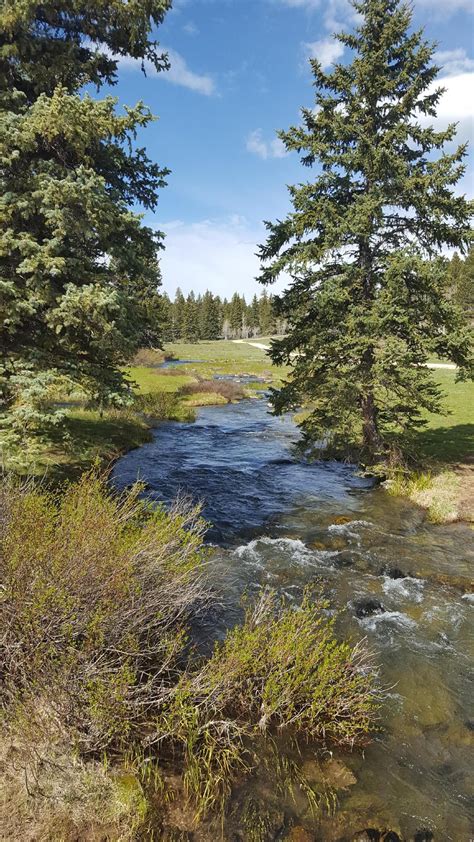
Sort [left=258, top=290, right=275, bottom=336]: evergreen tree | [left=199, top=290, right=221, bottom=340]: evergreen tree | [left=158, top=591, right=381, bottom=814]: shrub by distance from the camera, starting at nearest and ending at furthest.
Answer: [left=158, top=591, right=381, bottom=814]: shrub, [left=199, top=290, right=221, bottom=340]: evergreen tree, [left=258, top=290, right=275, bottom=336]: evergreen tree

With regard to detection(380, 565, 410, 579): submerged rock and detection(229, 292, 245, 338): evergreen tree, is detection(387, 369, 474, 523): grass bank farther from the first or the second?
detection(229, 292, 245, 338): evergreen tree

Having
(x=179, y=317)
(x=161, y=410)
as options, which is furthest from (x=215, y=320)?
(x=161, y=410)

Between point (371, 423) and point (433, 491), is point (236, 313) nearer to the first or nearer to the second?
point (371, 423)

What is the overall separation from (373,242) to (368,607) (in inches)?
446

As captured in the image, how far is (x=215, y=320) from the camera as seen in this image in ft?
458

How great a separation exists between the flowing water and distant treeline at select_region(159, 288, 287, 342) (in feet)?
350

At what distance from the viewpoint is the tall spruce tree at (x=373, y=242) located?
41.2 ft

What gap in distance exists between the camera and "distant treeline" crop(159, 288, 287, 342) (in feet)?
429

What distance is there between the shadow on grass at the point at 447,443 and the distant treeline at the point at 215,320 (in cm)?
10079

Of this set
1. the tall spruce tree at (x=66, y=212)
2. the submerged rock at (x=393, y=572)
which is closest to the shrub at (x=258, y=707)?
the submerged rock at (x=393, y=572)

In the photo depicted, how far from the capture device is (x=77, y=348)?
33.1ft

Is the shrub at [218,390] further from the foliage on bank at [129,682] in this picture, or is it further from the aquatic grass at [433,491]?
the foliage on bank at [129,682]

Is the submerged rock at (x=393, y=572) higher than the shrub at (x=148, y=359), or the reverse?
the shrub at (x=148, y=359)

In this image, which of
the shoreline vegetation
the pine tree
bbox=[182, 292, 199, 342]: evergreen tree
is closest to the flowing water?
the shoreline vegetation
